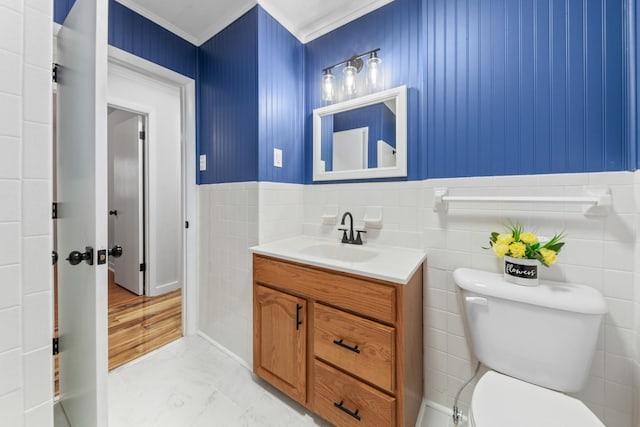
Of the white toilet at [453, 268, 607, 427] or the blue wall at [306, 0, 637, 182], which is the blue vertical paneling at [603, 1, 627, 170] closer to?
the blue wall at [306, 0, 637, 182]

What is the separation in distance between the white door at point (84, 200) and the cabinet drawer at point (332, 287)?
70cm

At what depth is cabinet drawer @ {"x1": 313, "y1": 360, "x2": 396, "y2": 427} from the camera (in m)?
1.01

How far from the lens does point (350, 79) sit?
1601 millimetres

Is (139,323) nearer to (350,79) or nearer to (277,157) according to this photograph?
(277,157)

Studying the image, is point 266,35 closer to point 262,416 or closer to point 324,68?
point 324,68

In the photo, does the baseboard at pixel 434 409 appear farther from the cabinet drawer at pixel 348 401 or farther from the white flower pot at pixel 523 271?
the white flower pot at pixel 523 271

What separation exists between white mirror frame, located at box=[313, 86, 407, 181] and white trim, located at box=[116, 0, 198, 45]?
3.83ft

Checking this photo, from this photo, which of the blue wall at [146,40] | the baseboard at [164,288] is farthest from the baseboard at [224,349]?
the blue wall at [146,40]

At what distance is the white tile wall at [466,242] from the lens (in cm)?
94

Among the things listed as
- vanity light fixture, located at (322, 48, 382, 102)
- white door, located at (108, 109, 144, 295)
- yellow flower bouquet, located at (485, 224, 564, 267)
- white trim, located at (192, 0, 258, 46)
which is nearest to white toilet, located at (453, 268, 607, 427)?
yellow flower bouquet, located at (485, 224, 564, 267)

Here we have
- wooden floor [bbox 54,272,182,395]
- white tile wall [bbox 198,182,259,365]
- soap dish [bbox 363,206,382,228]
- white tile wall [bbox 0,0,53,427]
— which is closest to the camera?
white tile wall [bbox 0,0,53,427]

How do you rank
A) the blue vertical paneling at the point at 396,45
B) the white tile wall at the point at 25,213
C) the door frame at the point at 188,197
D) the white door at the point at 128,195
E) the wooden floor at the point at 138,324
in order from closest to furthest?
the white tile wall at the point at 25,213, the blue vertical paneling at the point at 396,45, the wooden floor at the point at 138,324, the door frame at the point at 188,197, the white door at the point at 128,195

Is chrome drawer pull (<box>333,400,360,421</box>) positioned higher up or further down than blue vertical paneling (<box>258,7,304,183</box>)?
further down

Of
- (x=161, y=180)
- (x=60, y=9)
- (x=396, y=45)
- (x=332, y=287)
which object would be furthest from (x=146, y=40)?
(x=332, y=287)
